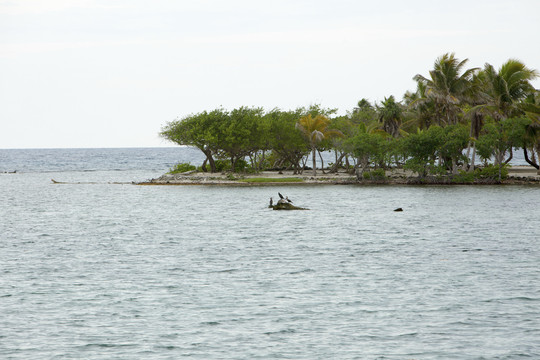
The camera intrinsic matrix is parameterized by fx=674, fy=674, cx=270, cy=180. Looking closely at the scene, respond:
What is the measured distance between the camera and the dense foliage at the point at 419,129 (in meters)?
73.8

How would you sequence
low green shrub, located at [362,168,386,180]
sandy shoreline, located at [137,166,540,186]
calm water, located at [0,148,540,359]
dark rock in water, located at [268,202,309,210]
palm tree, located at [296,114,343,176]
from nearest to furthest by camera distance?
calm water, located at [0,148,540,359] → dark rock in water, located at [268,202,309,210] → sandy shoreline, located at [137,166,540,186] → low green shrub, located at [362,168,386,180] → palm tree, located at [296,114,343,176]

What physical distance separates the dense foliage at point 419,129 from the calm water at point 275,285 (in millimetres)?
22938

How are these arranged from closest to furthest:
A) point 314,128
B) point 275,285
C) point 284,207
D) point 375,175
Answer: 1. point 275,285
2. point 284,207
3. point 375,175
4. point 314,128

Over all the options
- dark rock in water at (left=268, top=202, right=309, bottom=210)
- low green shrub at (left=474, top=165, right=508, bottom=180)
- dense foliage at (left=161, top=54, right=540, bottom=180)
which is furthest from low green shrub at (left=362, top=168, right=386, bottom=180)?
dark rock in water at (left=268, top=202, right=309, bottom=210)

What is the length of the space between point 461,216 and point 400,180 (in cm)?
3256

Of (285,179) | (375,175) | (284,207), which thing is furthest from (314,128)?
(284,207)

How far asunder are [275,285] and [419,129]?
63.9m

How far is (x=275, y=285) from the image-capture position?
25.1 m

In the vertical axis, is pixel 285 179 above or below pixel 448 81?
below

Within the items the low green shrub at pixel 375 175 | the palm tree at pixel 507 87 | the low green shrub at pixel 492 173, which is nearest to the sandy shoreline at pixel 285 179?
the low green shrub at pixel 375 175

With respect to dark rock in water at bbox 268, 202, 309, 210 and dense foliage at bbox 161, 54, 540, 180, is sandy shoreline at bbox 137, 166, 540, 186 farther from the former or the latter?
dark rock in water at bbox 268, 202, 309, 210

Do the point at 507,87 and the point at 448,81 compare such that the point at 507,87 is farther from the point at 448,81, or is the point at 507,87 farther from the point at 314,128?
the point at 314,128

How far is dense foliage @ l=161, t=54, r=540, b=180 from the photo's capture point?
242 ft

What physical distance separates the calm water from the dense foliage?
2294 centimetres
